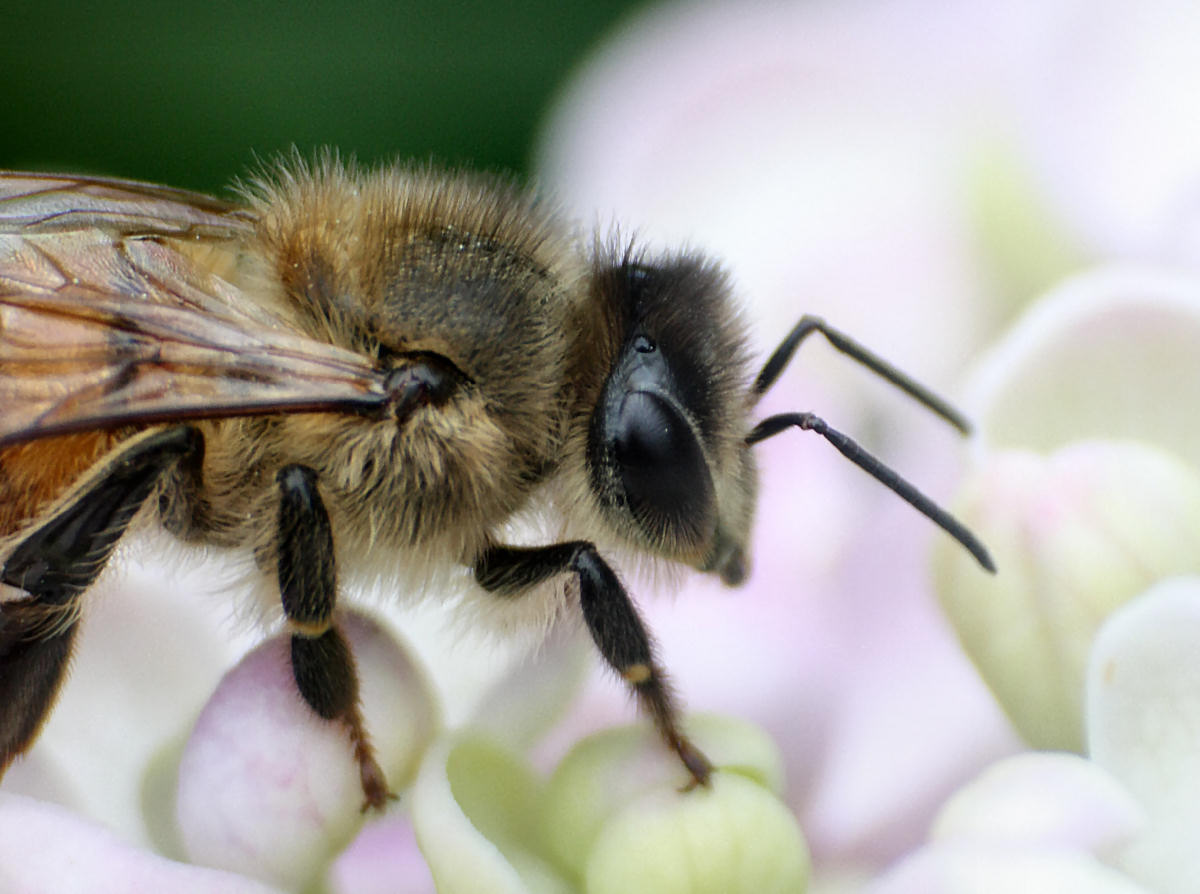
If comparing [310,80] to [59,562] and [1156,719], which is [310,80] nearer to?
[59,562]

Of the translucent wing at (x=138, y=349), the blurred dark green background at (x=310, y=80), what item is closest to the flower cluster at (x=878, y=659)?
the translucent wing at (x=138, y=349)

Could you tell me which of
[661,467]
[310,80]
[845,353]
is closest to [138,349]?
[661,467]

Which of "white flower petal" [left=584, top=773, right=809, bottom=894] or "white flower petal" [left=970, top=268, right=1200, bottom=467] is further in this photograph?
"white flower petal" [left=970, top=268, right=1200, bottom=467]

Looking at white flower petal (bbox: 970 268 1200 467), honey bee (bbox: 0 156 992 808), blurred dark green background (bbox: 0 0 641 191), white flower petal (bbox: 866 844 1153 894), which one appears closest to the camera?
white flower petal (bbox: 866 844 1153 894)

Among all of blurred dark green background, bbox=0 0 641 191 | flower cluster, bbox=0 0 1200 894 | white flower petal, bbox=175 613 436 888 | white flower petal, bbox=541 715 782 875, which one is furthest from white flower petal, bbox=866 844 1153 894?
blurred dark green background, bbox=0 0 641 191

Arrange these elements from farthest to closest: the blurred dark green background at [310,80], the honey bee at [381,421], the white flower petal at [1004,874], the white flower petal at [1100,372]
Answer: the blurred dark green background at [310,80] < the white flower petal at [1100,372] < the honey bee at [381,421] < the white flower petal at [1004,874]

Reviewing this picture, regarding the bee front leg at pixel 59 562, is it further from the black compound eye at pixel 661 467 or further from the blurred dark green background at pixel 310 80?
the blurred dark green background at pixel 310 80

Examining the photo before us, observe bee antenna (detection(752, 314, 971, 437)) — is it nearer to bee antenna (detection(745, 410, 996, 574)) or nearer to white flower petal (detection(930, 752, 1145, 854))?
bee antenna (detection(745, 410, 996, 574))

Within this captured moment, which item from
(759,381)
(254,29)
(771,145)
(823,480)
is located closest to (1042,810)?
(759,381)
